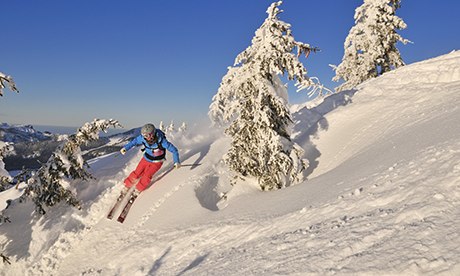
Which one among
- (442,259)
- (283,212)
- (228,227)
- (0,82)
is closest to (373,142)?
(283,212)

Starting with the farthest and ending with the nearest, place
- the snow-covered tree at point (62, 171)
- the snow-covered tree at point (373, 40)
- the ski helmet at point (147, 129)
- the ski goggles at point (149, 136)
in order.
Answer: the snow-covered tree at point (373, 40) < the ski goggles at point (149, 136) < the ski helmet at point (147, 129) < the snow-covered tree at point (62, 171)

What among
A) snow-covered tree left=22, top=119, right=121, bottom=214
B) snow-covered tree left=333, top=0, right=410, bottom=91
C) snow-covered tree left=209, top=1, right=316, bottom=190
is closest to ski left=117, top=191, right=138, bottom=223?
snow-covered tree left=22, top=119, right=121, bottom=214

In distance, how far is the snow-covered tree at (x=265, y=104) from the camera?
33.0 ft

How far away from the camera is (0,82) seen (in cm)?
786

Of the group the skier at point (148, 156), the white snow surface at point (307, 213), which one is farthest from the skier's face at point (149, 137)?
the white snow surface at point (307, 213)

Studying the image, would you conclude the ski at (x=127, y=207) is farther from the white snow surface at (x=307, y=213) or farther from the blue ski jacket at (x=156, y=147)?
the blue ski jacket at (x=156, y=147)

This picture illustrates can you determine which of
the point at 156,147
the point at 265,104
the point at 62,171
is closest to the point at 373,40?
the point at 265,104

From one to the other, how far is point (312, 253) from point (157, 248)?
446 cm

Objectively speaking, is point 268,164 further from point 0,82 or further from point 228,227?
point 0,82

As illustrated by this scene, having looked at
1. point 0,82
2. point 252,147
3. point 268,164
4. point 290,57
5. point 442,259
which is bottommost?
point 442,259

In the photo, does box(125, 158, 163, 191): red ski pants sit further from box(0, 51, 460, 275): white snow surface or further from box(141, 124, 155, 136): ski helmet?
box(141, 124, 155, 136): ski helmet

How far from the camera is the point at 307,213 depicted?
6090 millimetres

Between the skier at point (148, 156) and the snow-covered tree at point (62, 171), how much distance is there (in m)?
0.92

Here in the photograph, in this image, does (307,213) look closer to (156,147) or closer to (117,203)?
(156,147)
